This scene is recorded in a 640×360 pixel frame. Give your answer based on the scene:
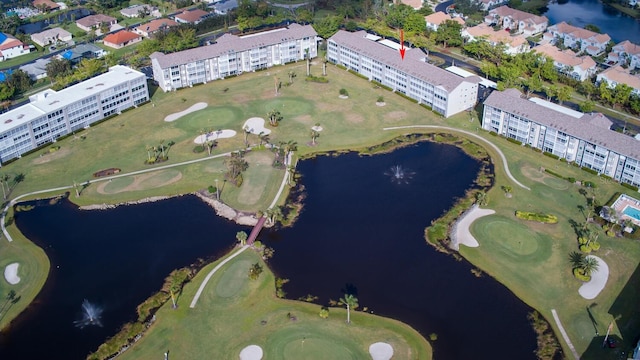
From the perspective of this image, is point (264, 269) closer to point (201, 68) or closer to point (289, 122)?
point (289, 122)

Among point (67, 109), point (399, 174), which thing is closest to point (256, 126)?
point (399, 174)

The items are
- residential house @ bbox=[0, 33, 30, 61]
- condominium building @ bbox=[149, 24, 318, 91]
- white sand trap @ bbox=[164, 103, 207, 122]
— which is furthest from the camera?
residential house @ bbox=[0, 33, 30, 61]

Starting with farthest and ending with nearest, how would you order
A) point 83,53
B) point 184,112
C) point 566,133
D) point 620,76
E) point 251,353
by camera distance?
point 83,53, point 620,76, point 184,112, point 566,133, point 251,353

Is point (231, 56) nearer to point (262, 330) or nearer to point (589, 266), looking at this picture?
point (262, 330)

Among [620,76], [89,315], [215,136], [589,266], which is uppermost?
[620,76]

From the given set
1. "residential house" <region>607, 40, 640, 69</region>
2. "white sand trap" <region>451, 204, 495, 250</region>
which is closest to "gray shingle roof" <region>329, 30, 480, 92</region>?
"white sand trap" <region>451, 204, 495, 250</region>

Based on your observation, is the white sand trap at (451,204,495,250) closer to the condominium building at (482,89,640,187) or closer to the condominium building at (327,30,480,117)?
the condominium building at (482,89,640,187)
